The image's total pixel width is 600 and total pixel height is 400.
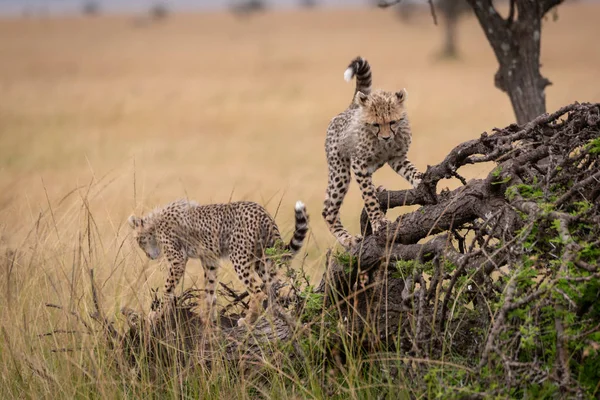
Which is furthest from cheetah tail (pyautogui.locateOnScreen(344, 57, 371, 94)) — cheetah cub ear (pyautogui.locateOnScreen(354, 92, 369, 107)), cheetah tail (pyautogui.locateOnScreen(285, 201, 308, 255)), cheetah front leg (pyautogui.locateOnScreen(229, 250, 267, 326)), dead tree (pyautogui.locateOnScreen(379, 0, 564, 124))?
cheetah front leg (pyautogui.locateOnScreen(229, 250, 267, 326))

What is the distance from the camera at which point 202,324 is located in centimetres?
465

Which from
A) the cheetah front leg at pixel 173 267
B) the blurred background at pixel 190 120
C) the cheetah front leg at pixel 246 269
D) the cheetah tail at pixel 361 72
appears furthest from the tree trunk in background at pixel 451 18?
the cheetah front leg at pixel 246 269

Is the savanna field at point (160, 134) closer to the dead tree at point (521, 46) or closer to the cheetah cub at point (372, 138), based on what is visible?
the cheetah cub at point (372, 138)

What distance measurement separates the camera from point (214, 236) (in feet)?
20.2

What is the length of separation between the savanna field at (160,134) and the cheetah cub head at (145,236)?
226 millimetres

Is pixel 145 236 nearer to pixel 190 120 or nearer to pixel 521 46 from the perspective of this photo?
pixel 521 46

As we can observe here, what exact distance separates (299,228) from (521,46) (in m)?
2.39

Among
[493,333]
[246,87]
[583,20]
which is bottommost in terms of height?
[493,333]

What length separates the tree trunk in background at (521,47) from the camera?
6.76 metres

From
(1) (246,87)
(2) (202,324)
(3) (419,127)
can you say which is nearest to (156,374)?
(2) (202,324)

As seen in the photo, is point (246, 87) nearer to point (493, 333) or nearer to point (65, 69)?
point (65, 69)

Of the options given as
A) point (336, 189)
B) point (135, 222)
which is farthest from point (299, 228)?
point (135, 222)

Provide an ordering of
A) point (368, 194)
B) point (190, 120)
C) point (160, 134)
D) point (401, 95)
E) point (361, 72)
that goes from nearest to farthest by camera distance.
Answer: point (368, 194) → point (401, 95) → point (361, 72) → point (160, 134) → point (190, 120)

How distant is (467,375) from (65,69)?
1209 inches
